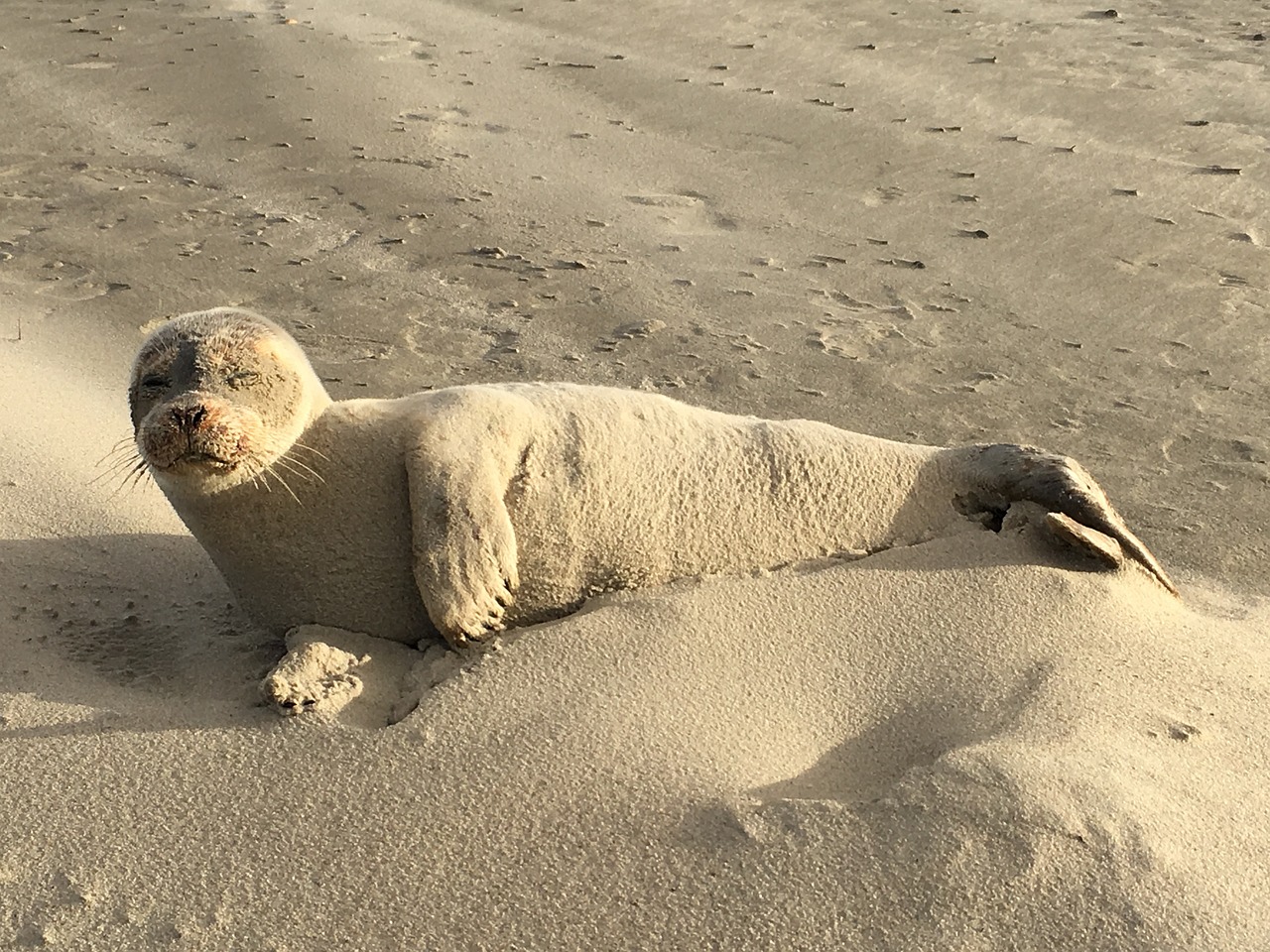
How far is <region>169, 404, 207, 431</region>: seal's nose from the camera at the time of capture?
10.2ft

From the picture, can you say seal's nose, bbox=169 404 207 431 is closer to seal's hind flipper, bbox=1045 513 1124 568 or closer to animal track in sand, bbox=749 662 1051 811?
animal track in sand, bbox=749 662 1051 811

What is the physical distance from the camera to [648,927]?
2.60 m

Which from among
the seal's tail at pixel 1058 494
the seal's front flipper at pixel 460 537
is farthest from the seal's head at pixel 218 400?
the seal's tail at pixel 1058 494

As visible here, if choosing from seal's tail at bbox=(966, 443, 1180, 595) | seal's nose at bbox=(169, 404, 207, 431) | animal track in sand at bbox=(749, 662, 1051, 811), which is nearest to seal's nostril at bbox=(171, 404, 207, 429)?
seal's nose at bbox=(169, 404, 207, 431)

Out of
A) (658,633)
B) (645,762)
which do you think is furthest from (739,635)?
(645,762)

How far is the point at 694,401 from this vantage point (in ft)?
18.6

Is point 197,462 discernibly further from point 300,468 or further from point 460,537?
point 460,537

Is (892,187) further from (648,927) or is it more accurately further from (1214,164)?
(648,927)

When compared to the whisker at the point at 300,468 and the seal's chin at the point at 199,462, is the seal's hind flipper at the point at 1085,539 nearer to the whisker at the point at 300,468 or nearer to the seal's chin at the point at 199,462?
the whisker at the point at 300,468

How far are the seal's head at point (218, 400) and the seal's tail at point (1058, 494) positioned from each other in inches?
73.0

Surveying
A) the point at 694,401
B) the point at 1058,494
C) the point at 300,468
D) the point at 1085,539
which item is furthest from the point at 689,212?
the point at 300,468

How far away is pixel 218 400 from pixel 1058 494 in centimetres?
223

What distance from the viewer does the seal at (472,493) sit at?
332cm

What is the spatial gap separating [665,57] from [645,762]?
7356 mm
